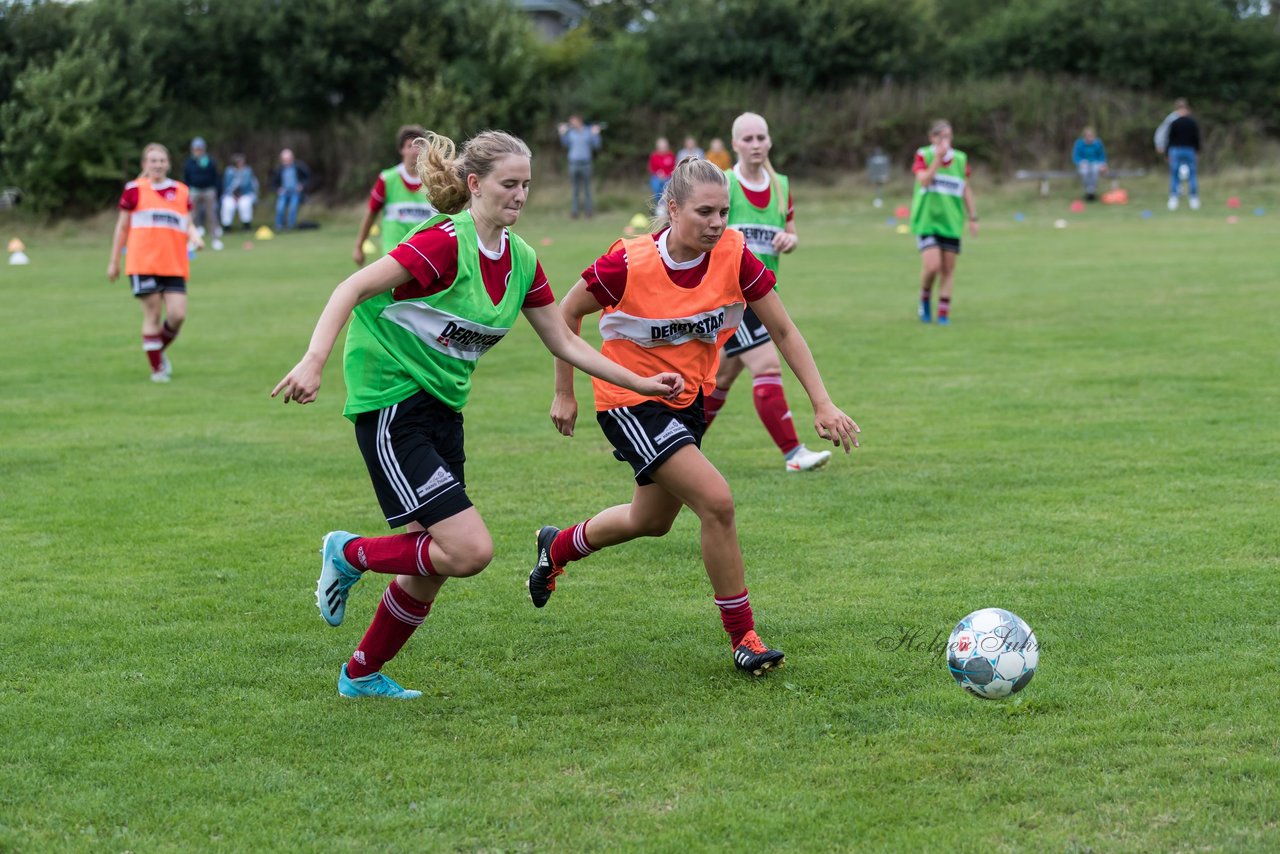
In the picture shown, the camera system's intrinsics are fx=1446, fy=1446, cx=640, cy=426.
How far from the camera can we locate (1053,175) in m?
35.7

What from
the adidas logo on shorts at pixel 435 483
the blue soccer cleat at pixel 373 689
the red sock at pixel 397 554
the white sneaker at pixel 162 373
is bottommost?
the white sneaker at pixel 162 373

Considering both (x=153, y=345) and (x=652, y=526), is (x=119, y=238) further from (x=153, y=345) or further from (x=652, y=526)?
(x=652, y=526)

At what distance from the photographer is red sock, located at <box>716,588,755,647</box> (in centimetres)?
507

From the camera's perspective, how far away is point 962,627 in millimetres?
4605

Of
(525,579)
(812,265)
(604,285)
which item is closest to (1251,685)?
(604,285)

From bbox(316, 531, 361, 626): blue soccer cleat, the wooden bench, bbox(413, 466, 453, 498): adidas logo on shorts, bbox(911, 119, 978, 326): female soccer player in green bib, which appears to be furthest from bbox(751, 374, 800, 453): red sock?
the wooden bench

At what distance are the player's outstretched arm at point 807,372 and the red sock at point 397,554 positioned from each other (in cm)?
139

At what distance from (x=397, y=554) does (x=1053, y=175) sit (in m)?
33.5

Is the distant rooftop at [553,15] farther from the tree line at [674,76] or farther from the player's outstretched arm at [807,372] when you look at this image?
the player's outstretched arm at [807,372]

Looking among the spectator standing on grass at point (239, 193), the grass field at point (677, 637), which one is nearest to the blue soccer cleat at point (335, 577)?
the grass field at point (677, 637)

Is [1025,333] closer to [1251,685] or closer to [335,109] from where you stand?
[1251,685]

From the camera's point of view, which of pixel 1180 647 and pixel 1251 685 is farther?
pixel 1180 647

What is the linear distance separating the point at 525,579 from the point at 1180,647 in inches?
106

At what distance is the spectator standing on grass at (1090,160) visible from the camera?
33.6 meters
